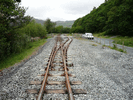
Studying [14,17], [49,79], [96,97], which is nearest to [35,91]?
[49,79]

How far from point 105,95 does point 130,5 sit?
27848mm

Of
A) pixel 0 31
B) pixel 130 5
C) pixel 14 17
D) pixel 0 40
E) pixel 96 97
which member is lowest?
pixel 96 97

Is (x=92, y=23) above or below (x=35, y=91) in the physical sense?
above

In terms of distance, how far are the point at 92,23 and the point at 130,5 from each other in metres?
37.4

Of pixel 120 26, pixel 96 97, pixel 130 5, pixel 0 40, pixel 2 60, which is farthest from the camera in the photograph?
pixel 120 26

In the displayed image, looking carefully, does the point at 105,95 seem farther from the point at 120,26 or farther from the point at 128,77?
the point at 120,26

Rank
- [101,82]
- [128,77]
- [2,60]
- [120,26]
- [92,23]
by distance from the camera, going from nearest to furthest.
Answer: [101,82], [128,77], [2,60], [120,26], [92,23]

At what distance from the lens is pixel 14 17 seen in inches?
356

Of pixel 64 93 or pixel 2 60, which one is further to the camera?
pixel 2 60

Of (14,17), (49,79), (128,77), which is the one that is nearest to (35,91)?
(49,79)

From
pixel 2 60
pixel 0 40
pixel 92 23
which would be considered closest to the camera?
pixel 0 40

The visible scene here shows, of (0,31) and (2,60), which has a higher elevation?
(0,31)

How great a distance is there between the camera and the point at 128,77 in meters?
5.24

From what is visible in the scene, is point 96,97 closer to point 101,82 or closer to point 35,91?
point 101,82
